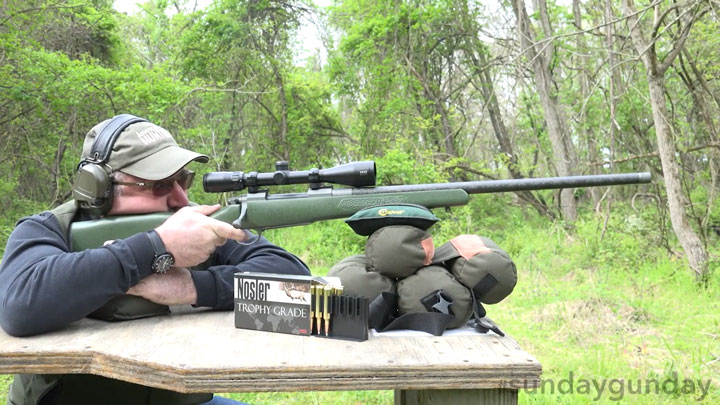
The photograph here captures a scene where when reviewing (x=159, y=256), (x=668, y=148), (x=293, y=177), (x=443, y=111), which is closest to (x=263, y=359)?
(x=159, y=256)

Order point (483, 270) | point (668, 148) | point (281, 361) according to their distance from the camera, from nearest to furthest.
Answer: point (281, 361)
point (483, 270)
point (668, 148)

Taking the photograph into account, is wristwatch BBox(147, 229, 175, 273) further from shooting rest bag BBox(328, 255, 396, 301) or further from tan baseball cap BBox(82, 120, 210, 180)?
shooting rest bag BBox(328, 255, 396, 301)

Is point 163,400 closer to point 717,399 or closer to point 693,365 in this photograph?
point 717,399

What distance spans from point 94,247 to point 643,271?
7134 millimetres

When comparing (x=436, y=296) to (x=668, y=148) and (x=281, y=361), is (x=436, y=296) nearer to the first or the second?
(x=281, y=361)

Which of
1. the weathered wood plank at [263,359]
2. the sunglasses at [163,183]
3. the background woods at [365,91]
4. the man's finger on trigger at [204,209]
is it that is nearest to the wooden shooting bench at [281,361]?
the weathered wood plank at [263,359]

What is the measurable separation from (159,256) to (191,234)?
128mm

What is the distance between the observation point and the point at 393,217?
2.00 m

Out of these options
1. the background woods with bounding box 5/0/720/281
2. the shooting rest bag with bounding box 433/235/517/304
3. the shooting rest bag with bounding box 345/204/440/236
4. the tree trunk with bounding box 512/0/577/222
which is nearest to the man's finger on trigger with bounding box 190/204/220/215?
the shooting rest bag with bounding box 345/204/440/236

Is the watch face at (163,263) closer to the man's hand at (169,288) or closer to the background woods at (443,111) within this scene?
the man's hand at (169,288)

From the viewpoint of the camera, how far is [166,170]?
2104 millimetres

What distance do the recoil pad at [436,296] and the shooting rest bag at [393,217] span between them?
0.18 metres

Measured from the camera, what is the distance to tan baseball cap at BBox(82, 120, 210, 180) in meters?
2.10

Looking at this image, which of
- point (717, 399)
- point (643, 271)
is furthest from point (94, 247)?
point (643, 271)
